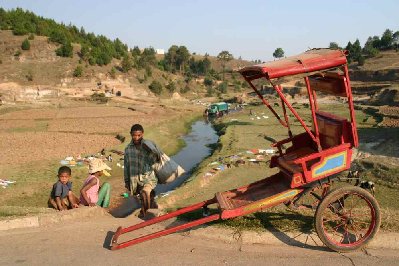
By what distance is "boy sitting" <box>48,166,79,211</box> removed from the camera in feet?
22.5

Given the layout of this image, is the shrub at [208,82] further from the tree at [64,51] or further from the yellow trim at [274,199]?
the yellow trim at [274,199]

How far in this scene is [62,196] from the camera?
6.92 meters

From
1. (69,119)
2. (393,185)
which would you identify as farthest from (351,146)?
(69,119)

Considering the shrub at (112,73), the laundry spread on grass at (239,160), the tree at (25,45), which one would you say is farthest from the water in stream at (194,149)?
the tree at (25,45)

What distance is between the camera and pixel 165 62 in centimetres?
8669

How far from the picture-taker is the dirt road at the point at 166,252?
4.61m

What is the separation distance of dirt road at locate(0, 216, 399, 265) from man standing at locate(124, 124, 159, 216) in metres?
1.25

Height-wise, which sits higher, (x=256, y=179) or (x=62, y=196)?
(x=62, y=196)

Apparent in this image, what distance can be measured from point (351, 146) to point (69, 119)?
1225 inches

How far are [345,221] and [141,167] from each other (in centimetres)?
345

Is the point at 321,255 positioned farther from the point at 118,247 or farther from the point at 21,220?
the point at 21,220

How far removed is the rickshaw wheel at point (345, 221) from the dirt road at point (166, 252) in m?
0.16

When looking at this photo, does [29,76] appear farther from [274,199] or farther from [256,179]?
[274,199]

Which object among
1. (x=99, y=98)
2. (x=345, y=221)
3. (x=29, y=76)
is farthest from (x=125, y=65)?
(x=345, y=221)
